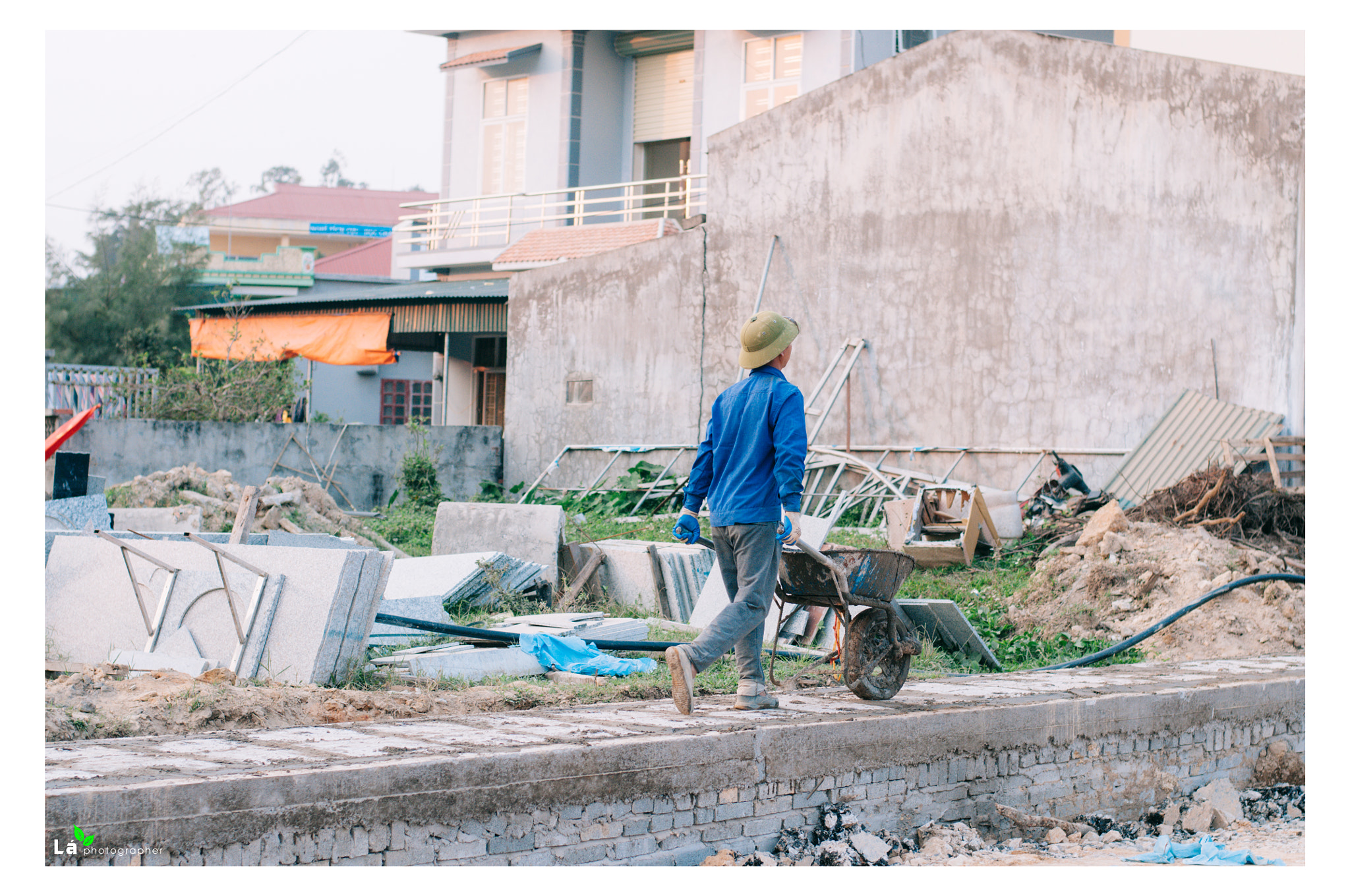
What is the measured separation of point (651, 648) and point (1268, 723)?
402 centimetres

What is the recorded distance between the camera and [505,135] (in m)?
25.8

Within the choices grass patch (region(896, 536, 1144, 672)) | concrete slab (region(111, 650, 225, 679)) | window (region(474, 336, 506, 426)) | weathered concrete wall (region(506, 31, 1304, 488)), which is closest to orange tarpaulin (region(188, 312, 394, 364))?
window (region(474, 336, 506, 426))

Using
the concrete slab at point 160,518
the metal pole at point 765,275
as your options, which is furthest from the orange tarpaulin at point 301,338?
the concrete slab at point 160,518

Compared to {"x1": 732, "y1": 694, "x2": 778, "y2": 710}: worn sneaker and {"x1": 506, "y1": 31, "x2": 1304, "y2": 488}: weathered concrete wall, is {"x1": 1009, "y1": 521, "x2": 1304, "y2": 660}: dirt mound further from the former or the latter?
{"x1": 732, "y1": 694, "x2": 778, "y2": 710}: worn sneaker

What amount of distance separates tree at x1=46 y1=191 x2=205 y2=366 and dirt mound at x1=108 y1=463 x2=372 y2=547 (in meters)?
17.1

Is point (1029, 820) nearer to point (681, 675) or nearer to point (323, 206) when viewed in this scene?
point (681, 675)

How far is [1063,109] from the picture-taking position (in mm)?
13469

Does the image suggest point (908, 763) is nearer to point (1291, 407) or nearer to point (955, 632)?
point (955, 632)

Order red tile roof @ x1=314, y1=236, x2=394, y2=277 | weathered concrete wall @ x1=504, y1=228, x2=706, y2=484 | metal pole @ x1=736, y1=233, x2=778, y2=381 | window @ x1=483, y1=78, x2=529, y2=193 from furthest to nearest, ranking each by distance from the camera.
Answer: red tile roof @ x1=314, y1=236, x2=394, y2=277 → window @ x1=483, y1=78, x2=529, y2=193 → weathered concrete wall @ x1=504, y1=228, x2=706, y2=484 → metal pole @ x1=736, y1=233, x2=778, y2=381

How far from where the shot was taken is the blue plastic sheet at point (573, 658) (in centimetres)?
685

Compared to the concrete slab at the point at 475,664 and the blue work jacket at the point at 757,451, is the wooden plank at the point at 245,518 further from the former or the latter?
the blue work jacket at the point at 757,451

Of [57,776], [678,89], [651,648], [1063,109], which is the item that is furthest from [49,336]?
[57,776]

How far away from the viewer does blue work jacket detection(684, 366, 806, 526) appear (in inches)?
208

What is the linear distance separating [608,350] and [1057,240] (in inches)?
262
